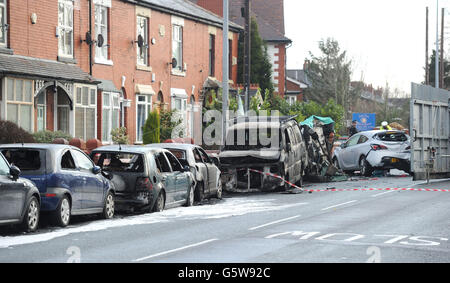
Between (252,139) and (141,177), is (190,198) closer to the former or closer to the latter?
(141,177)

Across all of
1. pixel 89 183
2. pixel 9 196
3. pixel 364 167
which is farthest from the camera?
pixel 364 167

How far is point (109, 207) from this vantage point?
17984 mm

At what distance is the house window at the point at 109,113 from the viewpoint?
1345 inches

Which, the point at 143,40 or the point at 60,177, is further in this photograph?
the point at 143,40

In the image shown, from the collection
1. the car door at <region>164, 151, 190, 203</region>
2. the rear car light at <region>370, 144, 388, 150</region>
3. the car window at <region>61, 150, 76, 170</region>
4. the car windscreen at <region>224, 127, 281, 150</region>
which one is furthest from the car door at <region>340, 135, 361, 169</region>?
the car window at <region>61, 150, 76, 170</region>

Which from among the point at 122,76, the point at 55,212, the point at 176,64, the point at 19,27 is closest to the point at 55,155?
the point at 55,212

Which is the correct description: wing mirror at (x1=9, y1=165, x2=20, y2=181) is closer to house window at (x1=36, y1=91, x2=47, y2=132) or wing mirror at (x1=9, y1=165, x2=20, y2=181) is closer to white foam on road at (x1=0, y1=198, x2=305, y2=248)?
white foam on road at (x1=0, y1=198, x2=305, y2=248)

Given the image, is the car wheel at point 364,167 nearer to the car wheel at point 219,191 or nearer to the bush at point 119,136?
the bush at point 119,136

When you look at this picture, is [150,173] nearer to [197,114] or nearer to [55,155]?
[55,155]

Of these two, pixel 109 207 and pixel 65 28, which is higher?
pixel 65 28

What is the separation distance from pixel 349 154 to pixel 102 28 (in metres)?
10.6

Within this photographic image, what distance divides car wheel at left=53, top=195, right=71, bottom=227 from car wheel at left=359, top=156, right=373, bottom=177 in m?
16.9

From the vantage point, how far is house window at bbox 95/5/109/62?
3403 centimetres

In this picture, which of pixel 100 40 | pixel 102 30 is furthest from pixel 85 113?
pixel 102 30
